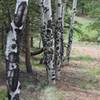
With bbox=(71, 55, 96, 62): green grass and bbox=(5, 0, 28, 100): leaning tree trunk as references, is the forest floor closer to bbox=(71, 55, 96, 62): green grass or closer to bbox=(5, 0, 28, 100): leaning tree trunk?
bbox=(71, 55, 96, 62): green grass

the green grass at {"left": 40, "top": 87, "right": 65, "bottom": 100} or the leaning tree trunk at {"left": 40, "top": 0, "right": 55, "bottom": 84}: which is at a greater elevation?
the leaning tree trunk at {"left": 40, "top": 0, "right": 55, "bottom": 84}

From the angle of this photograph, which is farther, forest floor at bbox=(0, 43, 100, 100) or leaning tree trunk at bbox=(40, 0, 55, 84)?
leaning tree trunk at bbox=(40, 0, 55, 84)

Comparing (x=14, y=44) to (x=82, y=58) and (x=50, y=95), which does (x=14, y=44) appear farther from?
(x=82, y=58)

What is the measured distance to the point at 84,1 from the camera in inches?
1145

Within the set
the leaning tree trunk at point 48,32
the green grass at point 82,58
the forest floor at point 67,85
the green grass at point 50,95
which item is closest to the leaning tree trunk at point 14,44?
the forest floor at point 67,85

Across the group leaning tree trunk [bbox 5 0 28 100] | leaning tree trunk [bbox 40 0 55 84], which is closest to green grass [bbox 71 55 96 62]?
leaning tree trunk [bbox 40 0 55 84]

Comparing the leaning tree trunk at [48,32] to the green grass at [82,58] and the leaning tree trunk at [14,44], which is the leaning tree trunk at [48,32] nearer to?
the leaning tree trunk at [14,44]

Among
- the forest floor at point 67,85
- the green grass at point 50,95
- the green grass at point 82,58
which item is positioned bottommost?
the green grass at point 82,58

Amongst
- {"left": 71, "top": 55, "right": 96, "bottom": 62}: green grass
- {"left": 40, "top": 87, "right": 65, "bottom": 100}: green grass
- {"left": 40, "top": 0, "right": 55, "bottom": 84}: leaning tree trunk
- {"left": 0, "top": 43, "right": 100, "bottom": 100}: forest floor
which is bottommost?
{"left": 71, "top": 55, "right": 96, "bottom": 62}: green grass

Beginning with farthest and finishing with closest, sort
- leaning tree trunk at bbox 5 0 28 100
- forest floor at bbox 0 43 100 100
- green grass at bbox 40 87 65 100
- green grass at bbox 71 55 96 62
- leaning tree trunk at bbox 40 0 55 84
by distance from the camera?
green grass at bbox 71 55 96 62 < leaning tree trunk at bbox 40 0 55 84 < forest floor at bbox 0 43 100 100 < green grass at bbox 40 87 65 100 < leaning tree trunk at bbox 5 0 28 100

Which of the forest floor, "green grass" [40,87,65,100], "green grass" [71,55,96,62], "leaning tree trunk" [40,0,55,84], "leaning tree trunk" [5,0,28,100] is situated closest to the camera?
"leaning tree trunk" [5,0,28,100]

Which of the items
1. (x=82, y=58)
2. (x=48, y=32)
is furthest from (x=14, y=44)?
(x=82, y=58)

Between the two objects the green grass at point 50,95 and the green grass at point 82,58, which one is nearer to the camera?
the green grass at point 50,95

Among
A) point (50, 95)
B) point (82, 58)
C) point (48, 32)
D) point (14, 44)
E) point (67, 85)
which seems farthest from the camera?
point (82, 58)
